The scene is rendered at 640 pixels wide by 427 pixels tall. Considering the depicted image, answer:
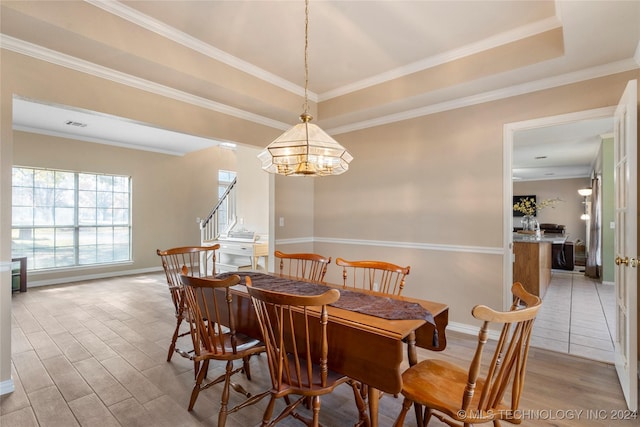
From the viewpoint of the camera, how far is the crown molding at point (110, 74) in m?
2.27

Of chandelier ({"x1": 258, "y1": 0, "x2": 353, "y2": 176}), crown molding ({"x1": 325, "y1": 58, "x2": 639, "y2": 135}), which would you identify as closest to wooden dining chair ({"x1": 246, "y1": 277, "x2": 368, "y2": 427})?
chandelier ({"x1": 258, "y1": 0, "x2": 353, "y2": 176})

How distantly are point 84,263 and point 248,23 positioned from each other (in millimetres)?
6062

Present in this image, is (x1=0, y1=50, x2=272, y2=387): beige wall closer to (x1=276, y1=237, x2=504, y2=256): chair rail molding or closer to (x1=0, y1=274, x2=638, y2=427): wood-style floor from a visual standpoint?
(x1=0, y1=274, x2=638, y2=427): wood-style floor

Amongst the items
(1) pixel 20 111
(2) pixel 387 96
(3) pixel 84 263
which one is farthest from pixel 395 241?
(3) pixel 84 263

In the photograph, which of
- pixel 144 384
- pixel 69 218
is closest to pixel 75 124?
pixel 69 218

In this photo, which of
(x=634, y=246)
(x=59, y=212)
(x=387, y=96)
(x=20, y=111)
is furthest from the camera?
(x=59, y=212)

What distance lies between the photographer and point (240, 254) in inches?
214

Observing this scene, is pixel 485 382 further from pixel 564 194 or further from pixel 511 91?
pixel 564 194

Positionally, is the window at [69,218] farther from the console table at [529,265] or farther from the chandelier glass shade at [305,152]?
the console table at [529,265]

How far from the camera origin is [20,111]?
4.62m

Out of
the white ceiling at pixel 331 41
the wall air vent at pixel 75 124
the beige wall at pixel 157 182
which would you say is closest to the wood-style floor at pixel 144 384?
the white ceiling at pixel 331 41

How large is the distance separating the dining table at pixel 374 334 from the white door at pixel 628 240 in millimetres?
1238

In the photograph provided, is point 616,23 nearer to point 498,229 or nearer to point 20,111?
point 498,229

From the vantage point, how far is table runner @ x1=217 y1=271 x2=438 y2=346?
5.46 feet
